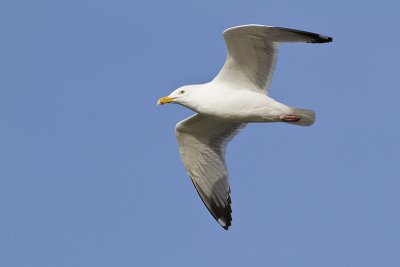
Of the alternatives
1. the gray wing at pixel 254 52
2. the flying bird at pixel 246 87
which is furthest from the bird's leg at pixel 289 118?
the gray wing at pixel 254 52

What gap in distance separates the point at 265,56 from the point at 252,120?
37.5 inches

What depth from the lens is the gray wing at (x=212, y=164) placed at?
1502cm

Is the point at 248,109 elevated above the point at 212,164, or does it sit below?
above

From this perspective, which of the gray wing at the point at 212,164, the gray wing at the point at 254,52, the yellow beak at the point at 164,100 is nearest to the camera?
the gray wing at the point at 254,52

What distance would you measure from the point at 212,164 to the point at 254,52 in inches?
98.1

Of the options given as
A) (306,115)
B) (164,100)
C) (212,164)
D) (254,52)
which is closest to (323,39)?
(254,52)

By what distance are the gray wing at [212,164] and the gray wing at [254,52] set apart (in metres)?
1.43

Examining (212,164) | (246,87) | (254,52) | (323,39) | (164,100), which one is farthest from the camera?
(212,164)

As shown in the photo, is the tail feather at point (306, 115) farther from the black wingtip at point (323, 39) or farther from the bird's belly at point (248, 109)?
the black wingtip at point (323, 39)

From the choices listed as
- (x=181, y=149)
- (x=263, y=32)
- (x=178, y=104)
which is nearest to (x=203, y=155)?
(x=181, y=149)

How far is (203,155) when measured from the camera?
49.6ft

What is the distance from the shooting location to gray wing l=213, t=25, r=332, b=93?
1295cm

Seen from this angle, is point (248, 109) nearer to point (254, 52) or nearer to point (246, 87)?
point (246, 87)

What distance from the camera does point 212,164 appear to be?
1516cm
